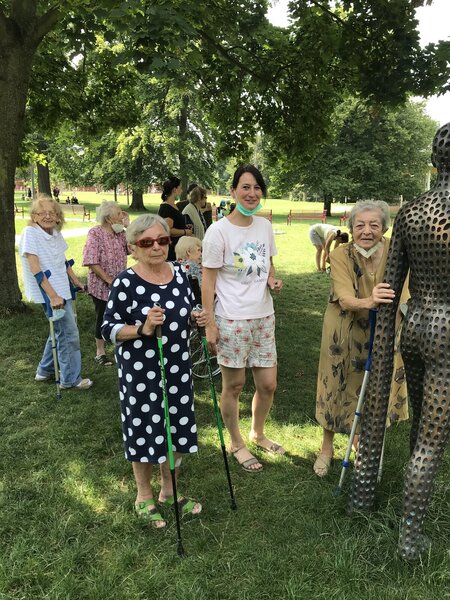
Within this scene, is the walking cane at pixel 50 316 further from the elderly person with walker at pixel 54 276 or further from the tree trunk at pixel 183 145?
the tree trunk at pixel 183 145

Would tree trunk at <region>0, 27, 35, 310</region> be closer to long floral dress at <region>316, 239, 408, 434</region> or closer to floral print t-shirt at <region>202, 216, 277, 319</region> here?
floral print t-shirt at <region>202, 216, 277, 319</region>

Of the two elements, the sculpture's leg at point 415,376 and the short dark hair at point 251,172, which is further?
the short dark hair at point 251,172

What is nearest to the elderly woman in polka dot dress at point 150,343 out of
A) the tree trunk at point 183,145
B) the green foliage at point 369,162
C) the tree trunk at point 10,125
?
the tree trunk at point 10,125

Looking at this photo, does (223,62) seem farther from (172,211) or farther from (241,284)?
(241,284)

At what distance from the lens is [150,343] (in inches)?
110

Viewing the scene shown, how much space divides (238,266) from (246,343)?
0.56 m

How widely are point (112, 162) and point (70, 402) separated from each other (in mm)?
28756

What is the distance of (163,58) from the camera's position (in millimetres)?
4258

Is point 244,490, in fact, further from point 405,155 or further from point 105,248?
point 405,155

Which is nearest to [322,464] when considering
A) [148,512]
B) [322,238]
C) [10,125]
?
[148,512]

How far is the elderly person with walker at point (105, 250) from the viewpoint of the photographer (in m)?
5.46

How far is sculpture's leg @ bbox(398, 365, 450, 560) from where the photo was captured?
2518 mm

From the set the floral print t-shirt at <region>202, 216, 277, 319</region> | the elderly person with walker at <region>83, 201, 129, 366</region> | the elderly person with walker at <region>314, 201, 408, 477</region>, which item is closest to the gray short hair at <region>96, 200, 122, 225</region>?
the elderly person with walker at <region>83, 201, 129, 366</region>

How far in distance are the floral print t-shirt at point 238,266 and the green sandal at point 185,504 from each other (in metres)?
1.26
